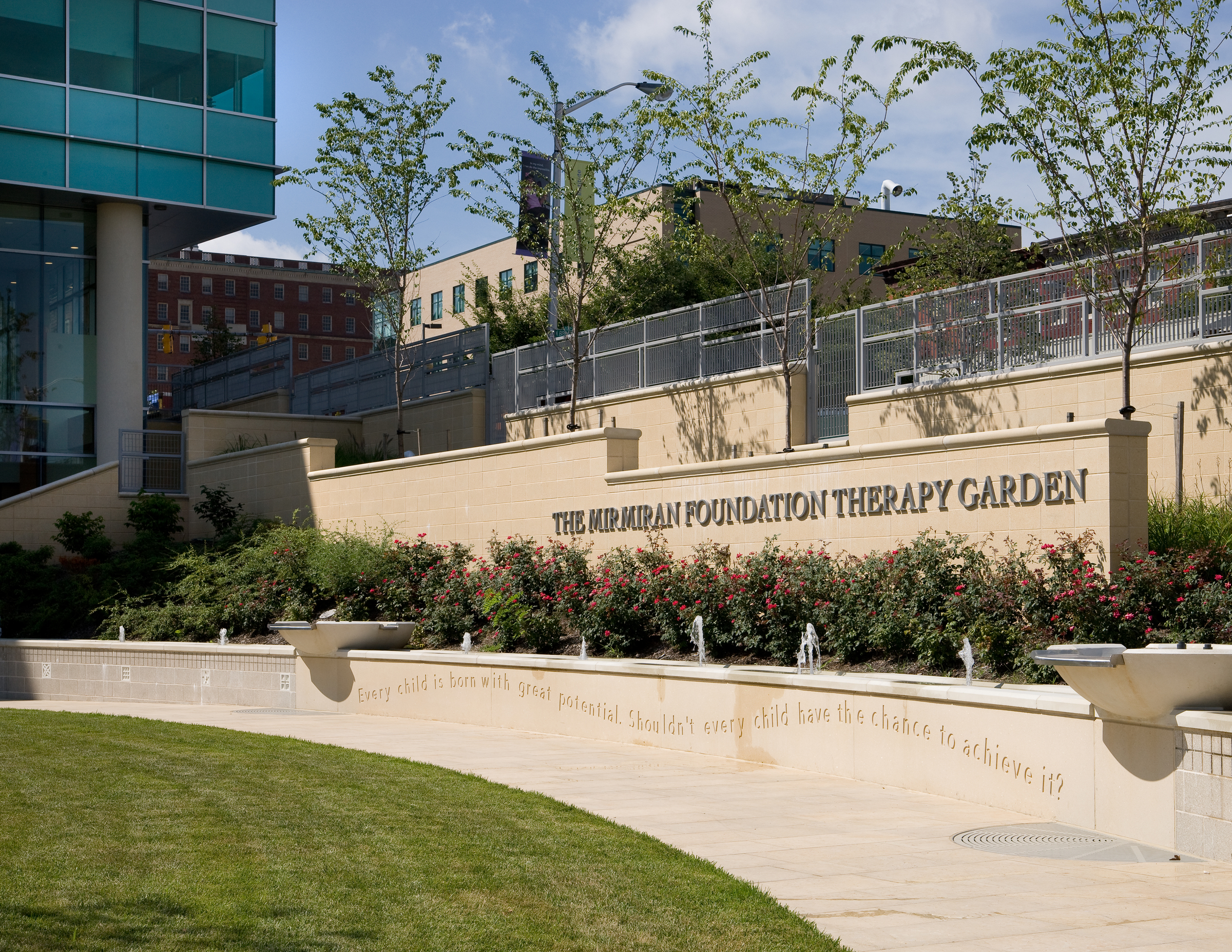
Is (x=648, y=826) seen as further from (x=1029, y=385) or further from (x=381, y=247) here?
(x=381, y=247)

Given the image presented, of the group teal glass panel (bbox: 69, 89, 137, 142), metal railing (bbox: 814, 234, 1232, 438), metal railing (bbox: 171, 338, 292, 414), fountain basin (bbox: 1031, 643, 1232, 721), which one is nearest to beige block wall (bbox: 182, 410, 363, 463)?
teal glass panel (bbox: 69, 89, 137, 142)

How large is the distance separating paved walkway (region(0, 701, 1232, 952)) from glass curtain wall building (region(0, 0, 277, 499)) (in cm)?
1960

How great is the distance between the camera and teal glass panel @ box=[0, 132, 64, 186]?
28.3 m

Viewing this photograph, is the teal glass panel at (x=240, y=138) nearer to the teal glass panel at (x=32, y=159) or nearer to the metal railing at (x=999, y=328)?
the teal glass panel at (x=32, y=159)

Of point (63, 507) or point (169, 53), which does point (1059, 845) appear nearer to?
point (63, 507)

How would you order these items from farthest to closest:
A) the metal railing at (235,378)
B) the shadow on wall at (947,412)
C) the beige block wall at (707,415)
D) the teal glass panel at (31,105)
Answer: the metal railing at (235,378)
the teal glass panel at (31,105)
the beige block wall at (707,415)
the shadow on wall at (947,412)

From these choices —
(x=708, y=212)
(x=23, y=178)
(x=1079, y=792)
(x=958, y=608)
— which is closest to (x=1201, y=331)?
(x=958, y=608)

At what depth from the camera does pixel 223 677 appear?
20016 millimetres

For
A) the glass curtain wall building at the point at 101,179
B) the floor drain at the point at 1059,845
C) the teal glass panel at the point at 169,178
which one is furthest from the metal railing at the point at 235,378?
the floor drain at the point at 1059,845

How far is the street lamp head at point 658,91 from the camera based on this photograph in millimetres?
20859

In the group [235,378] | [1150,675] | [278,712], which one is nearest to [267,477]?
[278,712]

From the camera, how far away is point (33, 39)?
28688mm

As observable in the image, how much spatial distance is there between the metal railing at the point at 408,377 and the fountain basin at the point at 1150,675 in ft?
67.6

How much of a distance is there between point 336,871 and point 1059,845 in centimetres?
461
